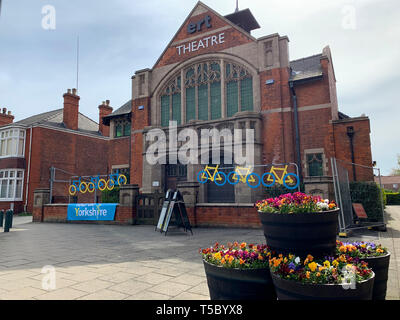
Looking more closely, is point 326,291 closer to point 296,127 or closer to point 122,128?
point 296,127

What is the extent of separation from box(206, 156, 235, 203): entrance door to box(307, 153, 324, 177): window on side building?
430 centimetres

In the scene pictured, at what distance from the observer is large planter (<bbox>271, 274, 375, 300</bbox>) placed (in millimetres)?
2295

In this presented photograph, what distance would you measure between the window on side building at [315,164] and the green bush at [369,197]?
2.05 metres

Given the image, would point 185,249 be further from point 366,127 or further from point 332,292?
point 366,127

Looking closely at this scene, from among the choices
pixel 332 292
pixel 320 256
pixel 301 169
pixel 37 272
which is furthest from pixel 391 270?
pixel 301 169

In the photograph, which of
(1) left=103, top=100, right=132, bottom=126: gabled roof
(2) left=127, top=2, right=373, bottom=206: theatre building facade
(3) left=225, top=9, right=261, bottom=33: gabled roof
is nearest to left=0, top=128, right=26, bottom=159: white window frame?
(1) left=103, top=100, right=132, bottom=126: gabled roof

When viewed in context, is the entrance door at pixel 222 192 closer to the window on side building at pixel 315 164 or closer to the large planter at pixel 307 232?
the window on side building at pixel 315 164

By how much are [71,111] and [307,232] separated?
29.2 m

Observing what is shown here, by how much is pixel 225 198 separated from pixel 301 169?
4.62 m

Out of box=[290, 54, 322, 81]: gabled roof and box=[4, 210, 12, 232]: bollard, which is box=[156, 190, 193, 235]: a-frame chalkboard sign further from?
box=[290, 54, 322, 81]: gabled roof

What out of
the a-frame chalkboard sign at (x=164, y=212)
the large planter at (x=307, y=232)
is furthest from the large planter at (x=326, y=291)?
the a-frame chalkboard sign at (x=164, y=212)

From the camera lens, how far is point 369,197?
12141 millimetres

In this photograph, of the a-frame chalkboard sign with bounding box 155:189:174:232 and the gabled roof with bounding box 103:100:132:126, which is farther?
the gabled roof with bounding box 103:100:132:126

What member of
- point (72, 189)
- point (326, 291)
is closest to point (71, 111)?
point (72, 189)
